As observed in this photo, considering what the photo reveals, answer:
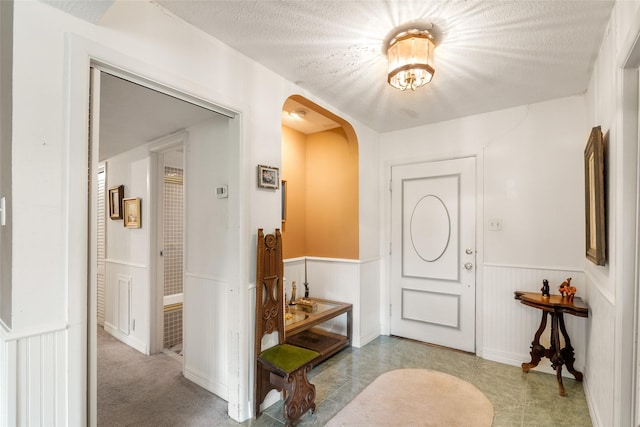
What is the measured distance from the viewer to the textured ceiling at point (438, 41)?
1625 millimetres

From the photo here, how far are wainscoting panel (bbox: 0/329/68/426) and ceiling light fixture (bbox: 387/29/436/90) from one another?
2.15 metres

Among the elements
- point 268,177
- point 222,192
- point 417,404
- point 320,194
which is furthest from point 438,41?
point 417,404

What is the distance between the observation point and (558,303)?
240 centimetres

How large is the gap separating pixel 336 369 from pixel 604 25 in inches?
121

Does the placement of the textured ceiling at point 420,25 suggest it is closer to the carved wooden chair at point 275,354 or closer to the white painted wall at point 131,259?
the carved wooden chair at point 275,354

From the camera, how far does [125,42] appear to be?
4.89 feet

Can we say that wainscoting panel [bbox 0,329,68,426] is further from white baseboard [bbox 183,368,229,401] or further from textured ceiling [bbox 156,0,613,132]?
textured ceiling [bbox 156,0,613,132]

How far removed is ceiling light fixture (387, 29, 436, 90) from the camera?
1.81 m

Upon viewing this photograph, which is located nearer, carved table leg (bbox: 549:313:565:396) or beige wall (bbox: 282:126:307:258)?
carved table leg (bbox: 549:313:565:396)

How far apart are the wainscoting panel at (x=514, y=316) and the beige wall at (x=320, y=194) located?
143cm

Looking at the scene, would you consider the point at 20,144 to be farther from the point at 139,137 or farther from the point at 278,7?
the point at 139,137

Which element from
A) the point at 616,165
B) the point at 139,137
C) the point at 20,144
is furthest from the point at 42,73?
the point at 616,165

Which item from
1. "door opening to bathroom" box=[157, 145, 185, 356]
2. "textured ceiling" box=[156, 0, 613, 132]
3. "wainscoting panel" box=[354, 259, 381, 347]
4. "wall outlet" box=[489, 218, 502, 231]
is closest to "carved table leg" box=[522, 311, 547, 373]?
"wall outlet" box=[489, 218, 502, 231]

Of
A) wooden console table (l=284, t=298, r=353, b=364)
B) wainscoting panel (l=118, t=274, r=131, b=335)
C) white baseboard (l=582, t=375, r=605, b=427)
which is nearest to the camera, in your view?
white baseboard (l=582, t=375, r=605, b=427)
